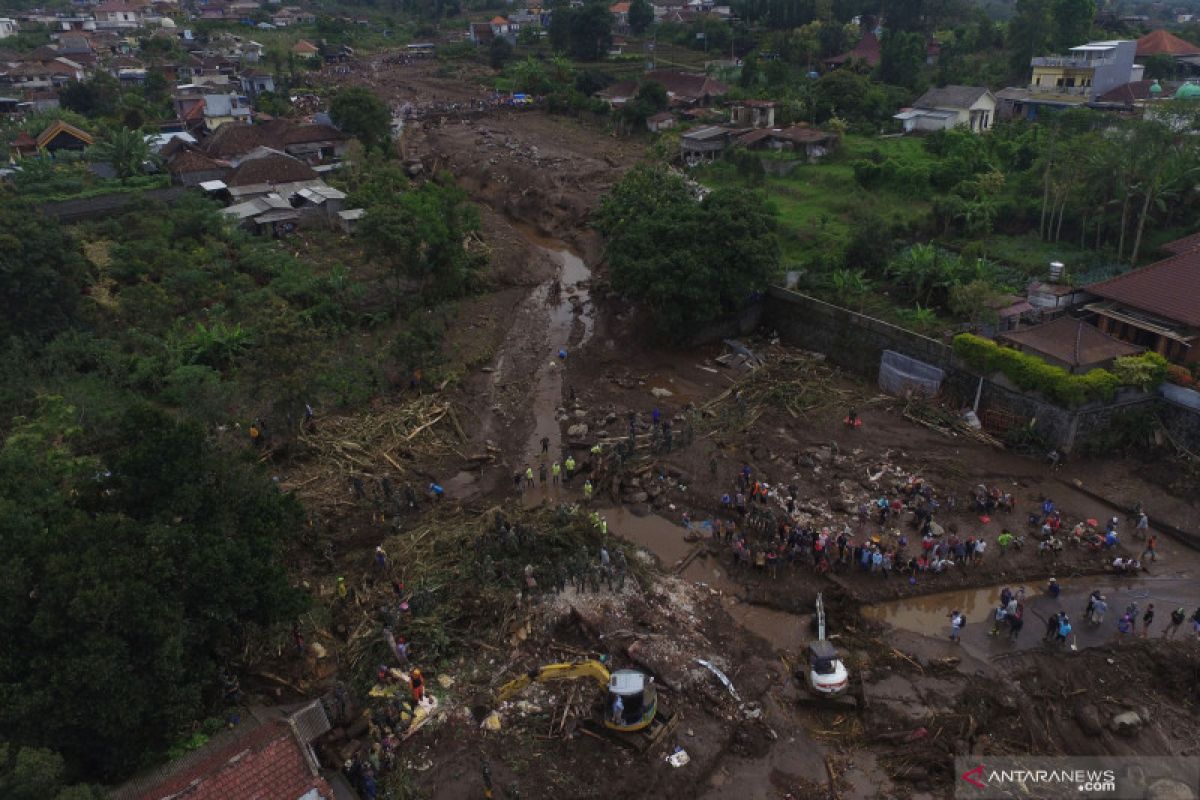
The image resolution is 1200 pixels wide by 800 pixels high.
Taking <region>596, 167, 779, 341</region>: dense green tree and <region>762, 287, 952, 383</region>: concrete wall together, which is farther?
<region>596, 167, 779, 341</region>: dense green tree

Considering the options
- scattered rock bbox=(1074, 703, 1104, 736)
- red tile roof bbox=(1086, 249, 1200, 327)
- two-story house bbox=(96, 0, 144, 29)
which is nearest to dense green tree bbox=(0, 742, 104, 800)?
scattered rock bbox=(1074, 703, 1104, 736)

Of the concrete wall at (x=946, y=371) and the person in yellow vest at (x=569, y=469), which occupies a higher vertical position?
the concrete wall at (x=946, y=371)

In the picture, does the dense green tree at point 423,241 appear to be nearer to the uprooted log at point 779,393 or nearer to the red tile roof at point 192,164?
the red tile roof at point 192,164

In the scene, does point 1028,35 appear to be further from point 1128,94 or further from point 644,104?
point 644,104

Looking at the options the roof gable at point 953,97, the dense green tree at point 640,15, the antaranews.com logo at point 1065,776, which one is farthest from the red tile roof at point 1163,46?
the antaranews.com logo at point 1065,776

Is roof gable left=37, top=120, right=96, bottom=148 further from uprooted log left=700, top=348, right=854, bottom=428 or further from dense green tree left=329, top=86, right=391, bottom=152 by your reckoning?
uprooted log left=700, top=348, right=854, bottom=428

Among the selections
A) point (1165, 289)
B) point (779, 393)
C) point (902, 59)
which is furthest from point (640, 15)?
point (1165, 289)
